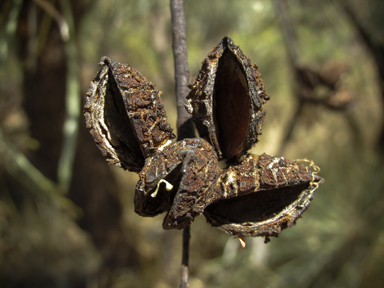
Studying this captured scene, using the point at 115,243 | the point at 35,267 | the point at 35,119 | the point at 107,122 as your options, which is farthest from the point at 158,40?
the point at 107,122

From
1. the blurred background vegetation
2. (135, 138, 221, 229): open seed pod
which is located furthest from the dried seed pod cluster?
the blurred background vegetation

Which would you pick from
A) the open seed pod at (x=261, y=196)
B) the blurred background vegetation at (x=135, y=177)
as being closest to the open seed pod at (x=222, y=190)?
the open seed pod at (x=261, y=196)

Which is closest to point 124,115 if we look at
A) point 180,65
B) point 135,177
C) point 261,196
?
point 180,65

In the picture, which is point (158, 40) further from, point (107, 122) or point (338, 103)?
point (107, 122)

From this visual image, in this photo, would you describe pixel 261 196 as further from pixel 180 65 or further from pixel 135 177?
pixel 135 177

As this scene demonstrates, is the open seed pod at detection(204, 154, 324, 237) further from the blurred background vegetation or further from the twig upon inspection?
the blurred background vegetation

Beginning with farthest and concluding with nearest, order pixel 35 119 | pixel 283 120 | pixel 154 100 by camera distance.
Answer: pixel 283 120 → pixel 35 119 → pixel 154 100

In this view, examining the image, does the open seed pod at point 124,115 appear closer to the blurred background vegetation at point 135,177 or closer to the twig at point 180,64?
the twig at point 180,64
